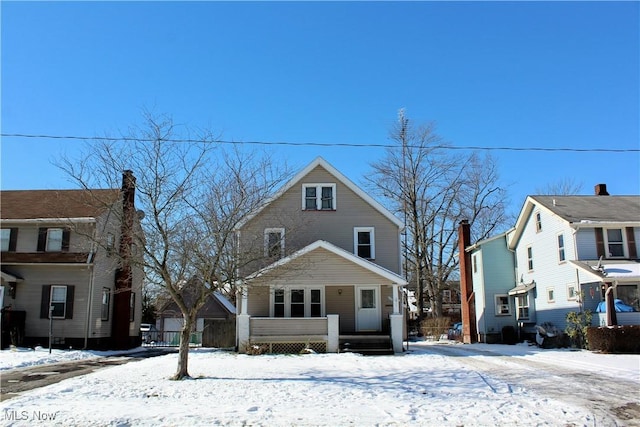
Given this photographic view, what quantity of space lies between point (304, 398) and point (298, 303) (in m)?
12.4

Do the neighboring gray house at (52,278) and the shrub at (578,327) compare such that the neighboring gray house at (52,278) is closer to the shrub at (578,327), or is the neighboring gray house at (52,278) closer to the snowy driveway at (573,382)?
the snowy driveway at (573,382)

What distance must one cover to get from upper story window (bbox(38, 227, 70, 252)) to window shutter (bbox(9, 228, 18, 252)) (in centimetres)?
119

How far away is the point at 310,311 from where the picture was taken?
75.1ft

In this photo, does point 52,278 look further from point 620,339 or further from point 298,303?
point 620,339

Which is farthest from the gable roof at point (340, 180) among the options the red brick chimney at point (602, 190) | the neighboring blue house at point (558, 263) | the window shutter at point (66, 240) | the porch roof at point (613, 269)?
the red brick chimney at point (602, 190)

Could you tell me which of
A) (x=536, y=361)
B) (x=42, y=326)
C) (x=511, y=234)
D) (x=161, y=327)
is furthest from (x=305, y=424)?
(x=161, y=327)

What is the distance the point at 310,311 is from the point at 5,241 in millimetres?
15293

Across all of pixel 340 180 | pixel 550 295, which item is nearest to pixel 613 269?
pixel 550 295

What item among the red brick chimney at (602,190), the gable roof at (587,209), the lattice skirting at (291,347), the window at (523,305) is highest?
the red brick chimney at (602,190)

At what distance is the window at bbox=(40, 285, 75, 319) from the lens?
2428cm

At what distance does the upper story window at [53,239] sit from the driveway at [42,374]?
7.25m

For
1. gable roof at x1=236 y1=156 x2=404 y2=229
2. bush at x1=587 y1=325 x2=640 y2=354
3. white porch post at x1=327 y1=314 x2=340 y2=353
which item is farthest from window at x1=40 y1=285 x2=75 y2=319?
bush at x1=587 y1=325 x2=640 y2=354

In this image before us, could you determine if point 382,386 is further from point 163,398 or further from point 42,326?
point 42,326

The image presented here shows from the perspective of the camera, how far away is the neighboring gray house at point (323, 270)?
20750 mm
